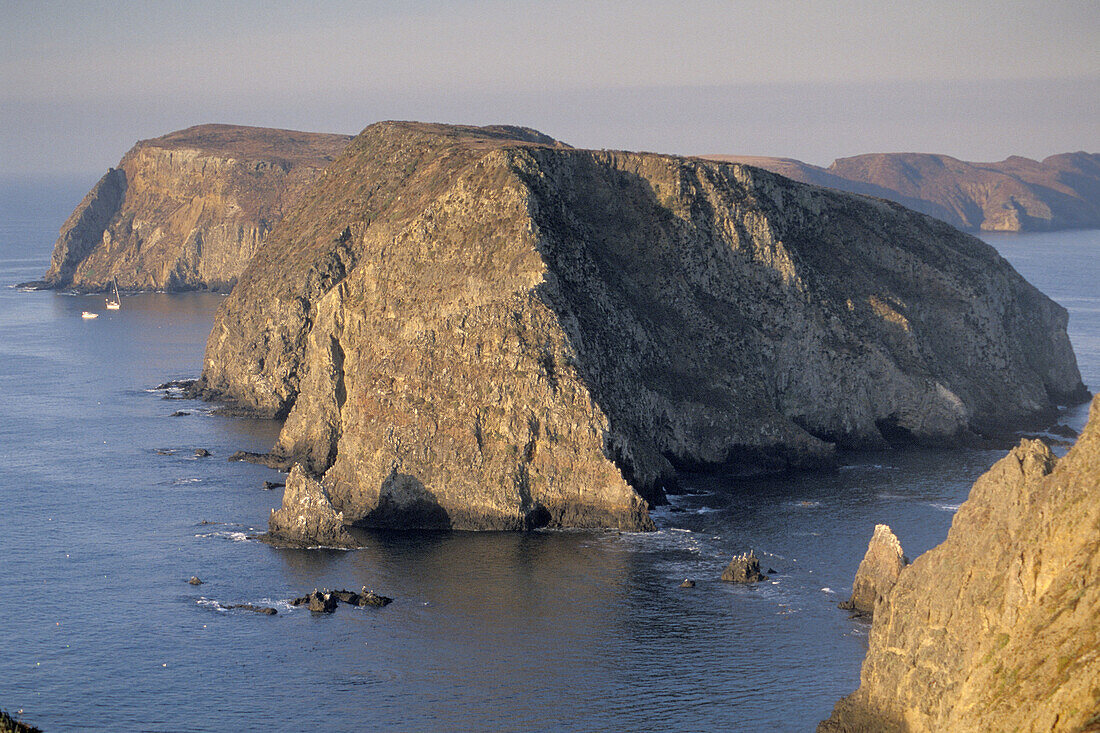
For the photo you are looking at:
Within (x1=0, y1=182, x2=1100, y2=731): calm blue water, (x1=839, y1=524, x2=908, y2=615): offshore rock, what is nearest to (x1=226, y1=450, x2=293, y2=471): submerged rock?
(x1=0, y1=182, x2=1100, y2=731): calm blue water

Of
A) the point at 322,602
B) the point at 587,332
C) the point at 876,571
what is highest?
the point at 587,332

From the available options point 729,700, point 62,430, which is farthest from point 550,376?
point 62,430

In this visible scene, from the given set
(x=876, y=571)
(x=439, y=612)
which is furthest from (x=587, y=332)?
(x=876, y=571)

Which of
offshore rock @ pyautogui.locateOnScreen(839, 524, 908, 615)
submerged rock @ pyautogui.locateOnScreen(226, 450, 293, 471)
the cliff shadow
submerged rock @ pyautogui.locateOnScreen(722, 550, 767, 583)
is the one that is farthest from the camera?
submerged rock @ pyautogui.locateOnScreen(226, 450, 293, 471)

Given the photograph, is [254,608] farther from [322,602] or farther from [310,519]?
[310,519]

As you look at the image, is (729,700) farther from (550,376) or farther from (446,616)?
(550,376)

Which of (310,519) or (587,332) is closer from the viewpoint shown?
(310,519)

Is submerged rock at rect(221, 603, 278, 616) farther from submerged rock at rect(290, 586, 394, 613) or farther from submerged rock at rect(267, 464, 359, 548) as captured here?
submerged rock at rect(267, 464, 359, 548)
